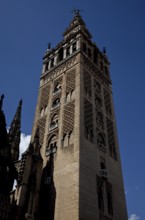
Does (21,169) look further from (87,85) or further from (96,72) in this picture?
(96,72)

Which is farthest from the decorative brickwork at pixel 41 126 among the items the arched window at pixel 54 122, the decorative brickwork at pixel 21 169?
the decorative brickwork at pixel 21 169

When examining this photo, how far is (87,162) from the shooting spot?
19.4 m

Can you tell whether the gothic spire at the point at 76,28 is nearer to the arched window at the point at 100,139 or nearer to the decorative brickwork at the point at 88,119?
the decorative brickwork at the point at 88,119

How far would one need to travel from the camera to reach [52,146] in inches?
883

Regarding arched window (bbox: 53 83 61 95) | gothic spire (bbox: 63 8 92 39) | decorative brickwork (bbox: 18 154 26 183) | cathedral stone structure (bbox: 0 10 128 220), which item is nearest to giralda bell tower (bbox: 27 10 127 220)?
cathedral stone structure (bbox: 0 10 128 220)

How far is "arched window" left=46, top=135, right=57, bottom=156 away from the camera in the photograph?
2191cm

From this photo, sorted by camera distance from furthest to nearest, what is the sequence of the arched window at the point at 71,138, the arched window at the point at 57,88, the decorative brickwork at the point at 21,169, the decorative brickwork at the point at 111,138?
the arched window at the point at 57,88, the decorative brickwork at the point at 111,138, the arched window at the point at 71,138, the decorative brickwork at the point at 21,169

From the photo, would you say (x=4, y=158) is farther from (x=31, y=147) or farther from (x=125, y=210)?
(x=125, y=210)

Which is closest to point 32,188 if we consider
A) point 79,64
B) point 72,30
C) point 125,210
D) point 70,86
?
point 125,210

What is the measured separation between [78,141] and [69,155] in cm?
132

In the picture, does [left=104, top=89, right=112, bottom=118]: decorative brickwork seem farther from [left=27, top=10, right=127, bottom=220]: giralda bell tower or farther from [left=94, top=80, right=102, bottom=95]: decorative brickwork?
[left=94, top=80, right=102, bottom=95]: decorative brickwork

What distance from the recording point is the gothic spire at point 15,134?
25.8 m

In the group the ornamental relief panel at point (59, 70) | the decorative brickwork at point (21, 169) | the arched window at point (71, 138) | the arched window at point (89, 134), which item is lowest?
the decorative brickwork at point (21, 169)

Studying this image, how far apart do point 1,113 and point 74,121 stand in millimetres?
6964
